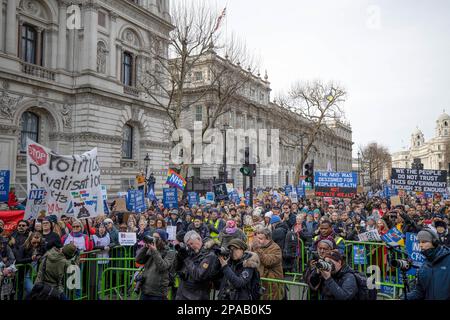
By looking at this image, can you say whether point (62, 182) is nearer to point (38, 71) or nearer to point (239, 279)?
point (239, 279)

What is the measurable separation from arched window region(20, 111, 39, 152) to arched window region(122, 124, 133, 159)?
694cm

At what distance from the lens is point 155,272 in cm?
500

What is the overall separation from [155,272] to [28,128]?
21669 mm

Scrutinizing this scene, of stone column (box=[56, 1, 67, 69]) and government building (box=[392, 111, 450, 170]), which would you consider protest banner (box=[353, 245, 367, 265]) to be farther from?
government building (box=[392, 111, 450, 170])

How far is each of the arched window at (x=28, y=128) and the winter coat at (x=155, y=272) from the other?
67.2 ft

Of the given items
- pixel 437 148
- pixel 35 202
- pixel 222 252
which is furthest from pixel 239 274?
pixel 437 148

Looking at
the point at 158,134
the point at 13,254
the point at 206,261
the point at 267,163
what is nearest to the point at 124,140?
the point at 158,134

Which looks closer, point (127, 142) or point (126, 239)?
point (126, 239)

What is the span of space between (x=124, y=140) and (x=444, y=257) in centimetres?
2751

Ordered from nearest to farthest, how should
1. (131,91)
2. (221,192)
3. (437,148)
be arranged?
(221,192)
(131,91)
(437,148)

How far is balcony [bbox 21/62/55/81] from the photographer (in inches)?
889

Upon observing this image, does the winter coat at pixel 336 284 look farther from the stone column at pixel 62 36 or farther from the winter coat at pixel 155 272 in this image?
the stone column at pixel 62 36

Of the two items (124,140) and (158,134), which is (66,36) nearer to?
(124,140)
